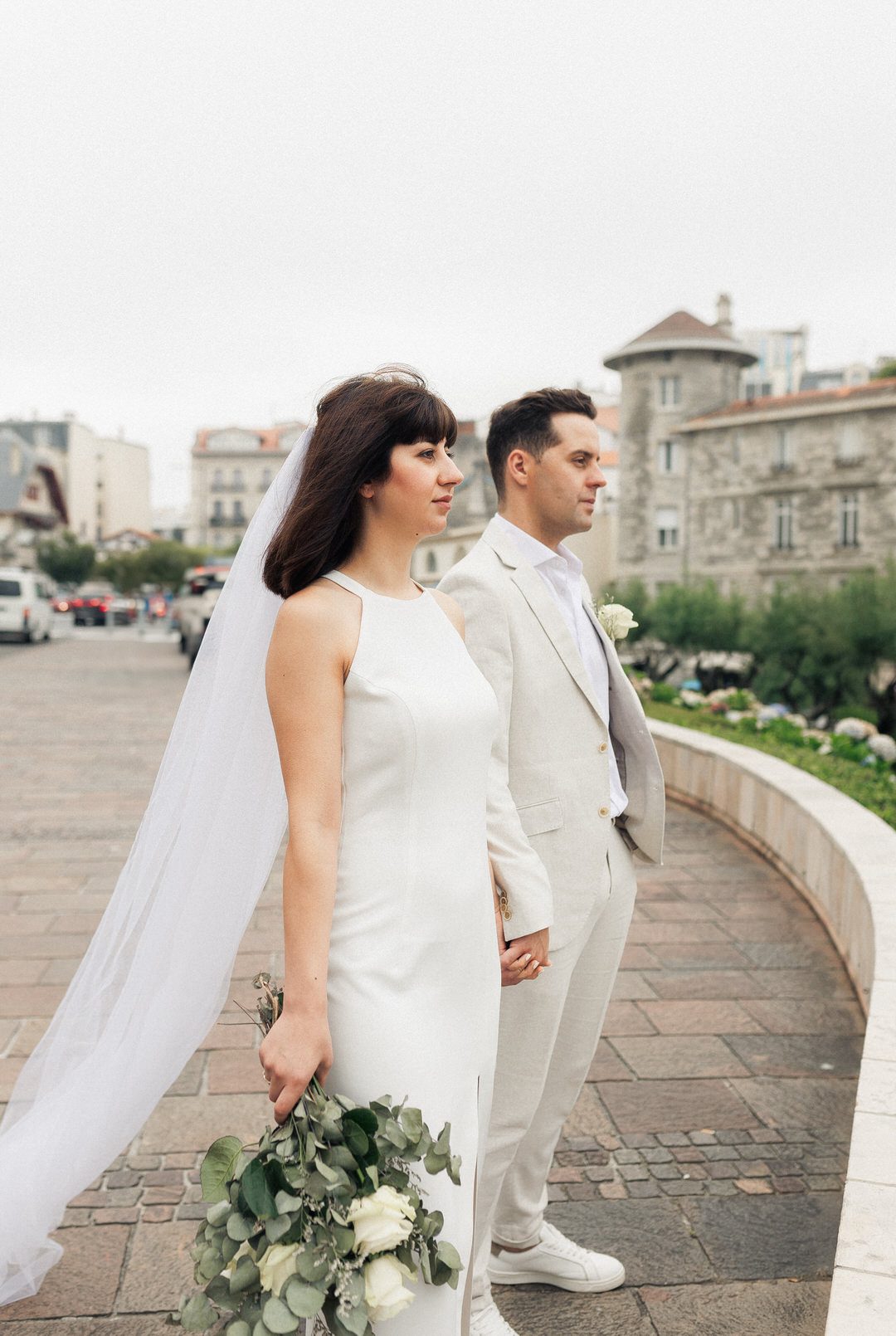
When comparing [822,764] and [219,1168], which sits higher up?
→ [219,1168]

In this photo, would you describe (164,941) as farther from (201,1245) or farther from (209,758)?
(201,1245)

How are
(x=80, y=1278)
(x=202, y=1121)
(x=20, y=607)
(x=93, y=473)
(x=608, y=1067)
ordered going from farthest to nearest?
(x=93, y=473) < (x=20, y=607) < (x=608, y=1067) < (x=202, y=1121) < (x=80, y=1278)

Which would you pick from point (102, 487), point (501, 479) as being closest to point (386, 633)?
point (501, 479)

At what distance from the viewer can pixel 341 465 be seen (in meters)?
2.07

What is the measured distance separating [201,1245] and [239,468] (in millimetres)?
95701

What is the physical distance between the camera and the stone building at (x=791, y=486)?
135 feet

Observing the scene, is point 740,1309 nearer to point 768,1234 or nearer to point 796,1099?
point 768,1234

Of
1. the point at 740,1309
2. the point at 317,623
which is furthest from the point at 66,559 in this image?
the point at 317,623

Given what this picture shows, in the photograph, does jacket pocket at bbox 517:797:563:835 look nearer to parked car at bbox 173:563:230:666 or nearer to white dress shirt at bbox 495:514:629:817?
white dress shirt at bbox 495:514:629:817

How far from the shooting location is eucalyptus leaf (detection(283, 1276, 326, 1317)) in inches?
66.1

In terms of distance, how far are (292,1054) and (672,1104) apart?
7.60 ft

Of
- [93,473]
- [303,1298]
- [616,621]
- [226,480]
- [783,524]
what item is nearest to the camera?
[303,1298]

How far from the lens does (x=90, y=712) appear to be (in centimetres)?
1470

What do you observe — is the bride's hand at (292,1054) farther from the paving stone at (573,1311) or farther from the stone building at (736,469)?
the stone building at (736,469)
